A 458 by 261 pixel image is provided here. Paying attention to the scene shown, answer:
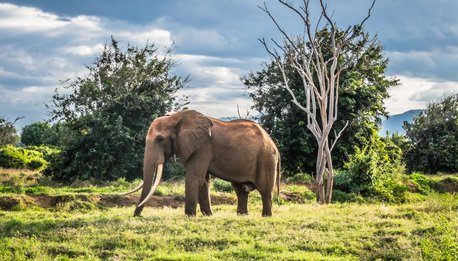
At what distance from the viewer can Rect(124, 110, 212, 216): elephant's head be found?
56.2 feet

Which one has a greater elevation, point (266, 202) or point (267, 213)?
point (266, 202)

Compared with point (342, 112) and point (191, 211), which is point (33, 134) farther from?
point (191, 211)

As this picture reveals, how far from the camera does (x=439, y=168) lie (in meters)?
49.8

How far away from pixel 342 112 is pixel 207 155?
22.8 metres

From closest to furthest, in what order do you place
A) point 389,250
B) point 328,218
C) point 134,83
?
point 389,250, point 328,218, point 134,83

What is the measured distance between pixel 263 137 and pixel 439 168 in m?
35.2

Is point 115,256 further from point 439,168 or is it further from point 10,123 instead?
point 439,168

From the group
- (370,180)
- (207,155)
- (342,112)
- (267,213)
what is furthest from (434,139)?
(207,155)

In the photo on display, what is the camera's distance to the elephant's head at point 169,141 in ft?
56.2

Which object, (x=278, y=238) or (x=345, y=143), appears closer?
(x=278, y=238)

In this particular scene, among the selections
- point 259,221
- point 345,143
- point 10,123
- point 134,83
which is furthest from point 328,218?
point 10,123

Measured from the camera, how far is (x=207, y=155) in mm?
17406

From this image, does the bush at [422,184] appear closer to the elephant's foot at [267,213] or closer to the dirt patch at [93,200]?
the dirt patch at [93,200]

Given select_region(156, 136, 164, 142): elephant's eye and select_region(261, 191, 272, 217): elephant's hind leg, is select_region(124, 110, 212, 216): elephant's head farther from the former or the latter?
select_region(261, 191, 272, 217): elephant's hind leg
